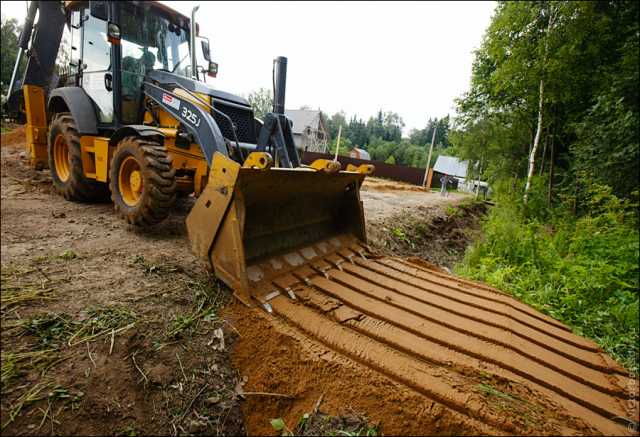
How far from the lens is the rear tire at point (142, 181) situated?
327 cm

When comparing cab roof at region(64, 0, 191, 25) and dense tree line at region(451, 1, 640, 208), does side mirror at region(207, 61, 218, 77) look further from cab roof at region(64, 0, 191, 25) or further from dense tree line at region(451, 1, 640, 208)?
dense tree line at region(451, 1, 640, 208)

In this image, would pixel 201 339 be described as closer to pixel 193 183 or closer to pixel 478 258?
pixel 193 183

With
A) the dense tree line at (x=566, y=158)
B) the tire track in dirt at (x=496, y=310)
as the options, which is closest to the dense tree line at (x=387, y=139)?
the dense tree line at (x=566, y=158)

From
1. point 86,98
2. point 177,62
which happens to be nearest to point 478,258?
point 177,62

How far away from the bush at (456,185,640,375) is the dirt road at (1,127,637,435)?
115 cm

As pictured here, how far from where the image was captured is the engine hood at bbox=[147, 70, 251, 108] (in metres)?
3.88

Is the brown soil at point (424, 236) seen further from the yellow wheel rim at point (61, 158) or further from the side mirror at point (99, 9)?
the yellow wheel rim at point (61, 158)

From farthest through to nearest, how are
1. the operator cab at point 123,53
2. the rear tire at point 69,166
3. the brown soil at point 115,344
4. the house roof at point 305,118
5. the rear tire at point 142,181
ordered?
1. the house roof at point 305,118
2. the rear tire at point 69,166
3. the operator cab at point 123,53
4. the rear tire at point 142,181
5. the brown soil at point 115,344

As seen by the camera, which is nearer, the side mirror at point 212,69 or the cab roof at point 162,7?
the cab roof at point 162,7

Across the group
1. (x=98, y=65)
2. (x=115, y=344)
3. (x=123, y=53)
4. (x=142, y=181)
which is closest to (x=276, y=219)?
(x=115, y=344)

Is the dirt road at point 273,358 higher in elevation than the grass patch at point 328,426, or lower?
higher

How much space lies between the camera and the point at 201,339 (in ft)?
6.79

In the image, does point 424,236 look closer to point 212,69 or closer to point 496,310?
point 496,310

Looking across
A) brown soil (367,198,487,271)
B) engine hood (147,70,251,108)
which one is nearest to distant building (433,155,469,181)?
brown soil (367,198,487,271)
